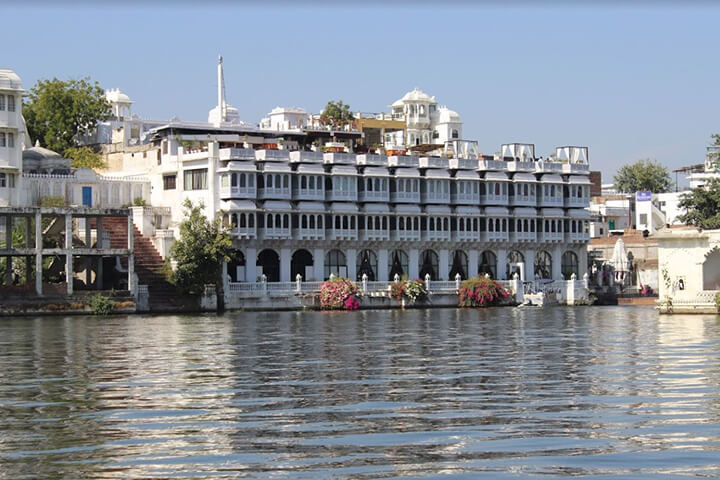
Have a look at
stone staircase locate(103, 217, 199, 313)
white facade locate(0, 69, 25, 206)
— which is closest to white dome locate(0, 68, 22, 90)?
white facade locate(0, 69, 25, 206)

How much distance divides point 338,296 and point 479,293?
37.3 ft

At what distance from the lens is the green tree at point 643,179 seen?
159 metres

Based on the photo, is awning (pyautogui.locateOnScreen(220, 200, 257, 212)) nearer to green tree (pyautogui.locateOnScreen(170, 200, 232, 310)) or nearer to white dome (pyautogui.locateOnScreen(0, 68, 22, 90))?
green tree (pyautogui.locateOnScreen(170, 200, 232, 310))

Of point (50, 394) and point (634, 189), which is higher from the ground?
point (634, 189)

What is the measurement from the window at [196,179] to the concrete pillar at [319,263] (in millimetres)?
9130

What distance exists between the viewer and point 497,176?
100m

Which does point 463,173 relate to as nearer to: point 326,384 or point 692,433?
point 326,384

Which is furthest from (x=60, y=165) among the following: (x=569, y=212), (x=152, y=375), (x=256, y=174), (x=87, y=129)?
(x=152, y=375)

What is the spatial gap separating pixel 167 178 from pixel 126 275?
456 inches

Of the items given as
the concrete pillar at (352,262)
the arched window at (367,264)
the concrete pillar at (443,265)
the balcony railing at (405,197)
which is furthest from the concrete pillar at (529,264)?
the concrete pillar at (352,262)

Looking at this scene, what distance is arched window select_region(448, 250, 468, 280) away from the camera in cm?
9836

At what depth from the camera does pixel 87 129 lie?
109m

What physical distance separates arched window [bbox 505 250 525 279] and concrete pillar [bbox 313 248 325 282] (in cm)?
1724

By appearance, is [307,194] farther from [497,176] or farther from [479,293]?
[497,176]
